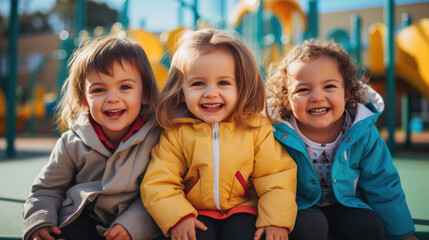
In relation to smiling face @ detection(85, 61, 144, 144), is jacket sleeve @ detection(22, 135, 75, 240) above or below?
below

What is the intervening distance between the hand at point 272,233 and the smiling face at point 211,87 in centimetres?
46

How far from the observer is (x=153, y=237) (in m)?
1.30

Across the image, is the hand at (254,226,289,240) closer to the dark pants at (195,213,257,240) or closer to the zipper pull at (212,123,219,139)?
the dark pants at (195,213,257,240)

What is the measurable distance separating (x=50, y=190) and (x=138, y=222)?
43 cm

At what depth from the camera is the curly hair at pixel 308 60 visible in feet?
4.78

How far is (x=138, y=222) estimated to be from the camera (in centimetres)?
126

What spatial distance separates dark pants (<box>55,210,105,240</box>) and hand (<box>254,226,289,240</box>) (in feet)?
2.08

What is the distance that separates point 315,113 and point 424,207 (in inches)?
31.9

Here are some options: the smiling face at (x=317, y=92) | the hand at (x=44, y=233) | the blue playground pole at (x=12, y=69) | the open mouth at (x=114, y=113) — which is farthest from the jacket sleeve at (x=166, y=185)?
the blue playground pole at (x=12, y=69)

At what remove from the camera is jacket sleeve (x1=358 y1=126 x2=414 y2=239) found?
131cm

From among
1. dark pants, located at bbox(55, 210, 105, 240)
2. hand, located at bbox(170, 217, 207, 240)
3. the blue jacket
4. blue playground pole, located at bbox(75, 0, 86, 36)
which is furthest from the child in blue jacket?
blue playground pole, located at bbox(75, 0, 86, 36)

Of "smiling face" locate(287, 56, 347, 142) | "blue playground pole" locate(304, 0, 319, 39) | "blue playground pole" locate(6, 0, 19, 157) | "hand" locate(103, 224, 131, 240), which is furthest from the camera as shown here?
"blue playground pole" locate(6, 0, 19, 157)

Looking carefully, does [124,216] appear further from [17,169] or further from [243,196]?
[17,169]

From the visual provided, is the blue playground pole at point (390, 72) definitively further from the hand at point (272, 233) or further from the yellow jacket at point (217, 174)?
the hand at point (272, 233)
